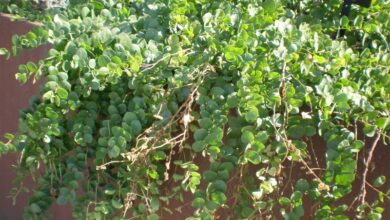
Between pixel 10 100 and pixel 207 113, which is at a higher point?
pixel 207 113

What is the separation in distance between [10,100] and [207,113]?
Answer: 8.42 ft

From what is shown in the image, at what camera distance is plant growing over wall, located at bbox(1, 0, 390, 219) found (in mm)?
2309

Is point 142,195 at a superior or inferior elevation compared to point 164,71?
inferior

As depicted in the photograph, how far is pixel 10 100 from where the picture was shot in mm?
4633

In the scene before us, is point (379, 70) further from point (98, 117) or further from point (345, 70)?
point (98, 117)

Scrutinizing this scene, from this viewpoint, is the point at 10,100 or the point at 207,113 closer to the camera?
the point at 207,113

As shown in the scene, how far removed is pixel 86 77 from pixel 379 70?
3.75ft

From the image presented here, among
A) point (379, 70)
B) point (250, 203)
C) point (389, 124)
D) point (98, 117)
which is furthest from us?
point (98, 117)

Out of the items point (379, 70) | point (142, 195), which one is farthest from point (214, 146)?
point (379, 70)

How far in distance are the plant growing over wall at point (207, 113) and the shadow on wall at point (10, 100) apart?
1449 millimetres

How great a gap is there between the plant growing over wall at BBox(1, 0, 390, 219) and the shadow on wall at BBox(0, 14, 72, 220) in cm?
145

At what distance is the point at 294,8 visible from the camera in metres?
3.72

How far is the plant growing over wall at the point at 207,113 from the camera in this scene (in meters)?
2.31

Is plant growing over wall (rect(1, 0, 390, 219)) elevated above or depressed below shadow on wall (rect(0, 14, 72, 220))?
above
